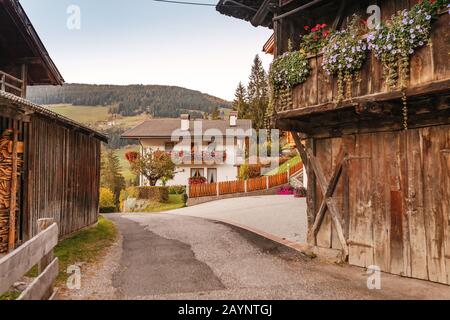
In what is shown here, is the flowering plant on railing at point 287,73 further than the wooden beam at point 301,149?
No

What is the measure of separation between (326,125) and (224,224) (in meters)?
6.67

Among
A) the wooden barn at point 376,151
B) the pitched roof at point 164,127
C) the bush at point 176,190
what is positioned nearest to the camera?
the wooden barn at point 376,151

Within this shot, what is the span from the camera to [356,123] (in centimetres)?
761

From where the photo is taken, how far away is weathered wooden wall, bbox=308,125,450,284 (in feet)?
20.1

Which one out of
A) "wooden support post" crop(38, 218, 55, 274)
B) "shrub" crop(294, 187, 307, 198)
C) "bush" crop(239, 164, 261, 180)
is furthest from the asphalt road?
"bush" crop(239, 164, 261, 180)

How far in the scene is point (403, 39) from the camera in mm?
5848

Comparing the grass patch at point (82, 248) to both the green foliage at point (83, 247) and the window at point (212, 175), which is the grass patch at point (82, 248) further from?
the window at point (212, 175)

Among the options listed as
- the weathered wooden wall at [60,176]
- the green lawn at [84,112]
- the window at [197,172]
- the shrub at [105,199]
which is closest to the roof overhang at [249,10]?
the weathered wooden wall at [60,176]

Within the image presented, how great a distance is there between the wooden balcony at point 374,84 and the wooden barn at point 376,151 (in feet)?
0.05

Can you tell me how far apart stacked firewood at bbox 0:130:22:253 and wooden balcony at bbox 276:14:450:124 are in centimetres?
626

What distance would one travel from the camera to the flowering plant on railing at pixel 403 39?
5.62m

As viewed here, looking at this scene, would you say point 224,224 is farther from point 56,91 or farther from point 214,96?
point 214,96

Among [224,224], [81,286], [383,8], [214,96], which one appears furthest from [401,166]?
[214,96]

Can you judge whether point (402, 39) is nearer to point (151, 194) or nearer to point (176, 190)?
point (151, 194)
